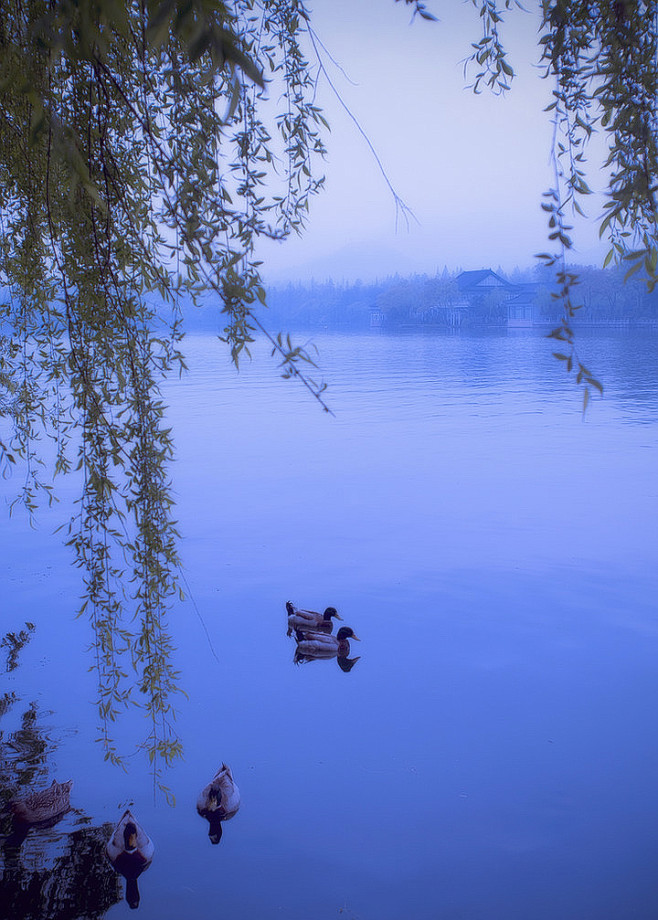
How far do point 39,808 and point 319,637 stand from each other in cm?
141

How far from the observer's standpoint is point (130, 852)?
6.70ft

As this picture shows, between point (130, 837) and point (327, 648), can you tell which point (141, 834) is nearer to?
point (130, 837)

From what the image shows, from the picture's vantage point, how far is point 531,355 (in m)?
17.5

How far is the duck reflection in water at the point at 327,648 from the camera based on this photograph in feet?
10.8

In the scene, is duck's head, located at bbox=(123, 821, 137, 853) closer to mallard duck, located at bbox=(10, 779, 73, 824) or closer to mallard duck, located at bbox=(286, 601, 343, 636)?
mallard duck, located at bbox=(10, 779, 73, 824)

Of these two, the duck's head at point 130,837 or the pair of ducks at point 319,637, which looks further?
the pair of ducks at point 319,637

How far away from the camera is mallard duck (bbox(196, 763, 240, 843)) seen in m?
2.27

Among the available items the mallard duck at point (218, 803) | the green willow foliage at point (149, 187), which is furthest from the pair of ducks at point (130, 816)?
the green willow foliage at point (149, 187)

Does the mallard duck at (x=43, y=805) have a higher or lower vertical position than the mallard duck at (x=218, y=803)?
higher

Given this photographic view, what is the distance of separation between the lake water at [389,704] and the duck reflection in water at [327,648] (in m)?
0.06

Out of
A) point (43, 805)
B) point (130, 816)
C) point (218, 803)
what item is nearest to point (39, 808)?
point (43, 805)

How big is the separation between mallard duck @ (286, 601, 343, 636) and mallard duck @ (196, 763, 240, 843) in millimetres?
1106

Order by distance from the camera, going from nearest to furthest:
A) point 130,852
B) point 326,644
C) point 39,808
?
point 130,852
point 39,808
point 326,644

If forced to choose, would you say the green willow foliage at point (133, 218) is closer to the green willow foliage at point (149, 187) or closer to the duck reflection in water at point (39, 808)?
the green willow foliage at point (149, 187)
